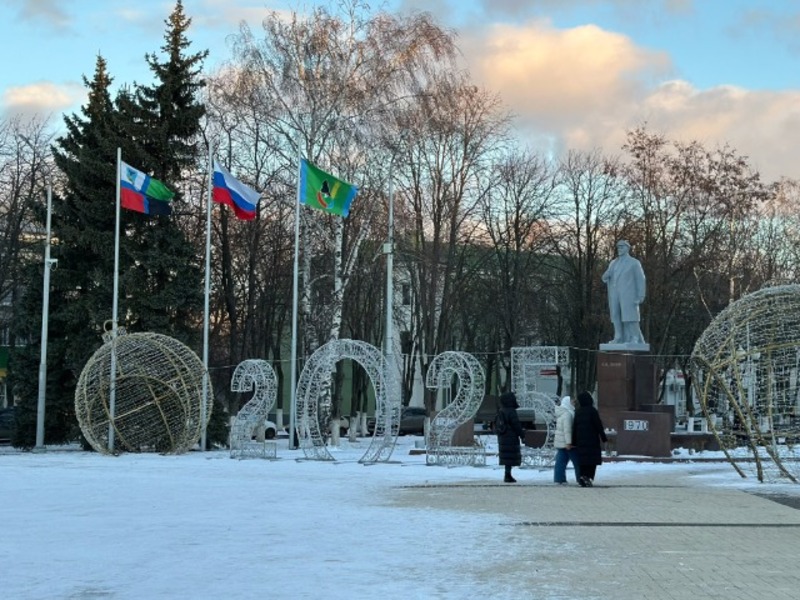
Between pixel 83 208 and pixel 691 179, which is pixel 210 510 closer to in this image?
pixel 83 208

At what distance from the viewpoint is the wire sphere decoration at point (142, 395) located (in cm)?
2992

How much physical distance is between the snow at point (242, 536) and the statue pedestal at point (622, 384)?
5.61m

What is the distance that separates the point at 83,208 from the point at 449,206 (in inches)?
684

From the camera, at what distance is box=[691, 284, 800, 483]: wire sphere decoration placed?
788 inches

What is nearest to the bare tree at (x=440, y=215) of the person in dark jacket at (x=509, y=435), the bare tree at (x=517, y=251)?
the bare tree at (x=517, y=251)

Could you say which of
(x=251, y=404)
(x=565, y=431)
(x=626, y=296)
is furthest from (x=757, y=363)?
(x=251, y=404)

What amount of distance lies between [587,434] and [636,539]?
22.3 feet

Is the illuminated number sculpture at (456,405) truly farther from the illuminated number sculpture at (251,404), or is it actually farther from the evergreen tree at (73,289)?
the evergreen tree at (73,289)

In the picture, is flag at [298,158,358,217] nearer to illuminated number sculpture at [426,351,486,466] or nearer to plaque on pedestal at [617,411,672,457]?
illuminated number sculpture at [426,351,486,466]

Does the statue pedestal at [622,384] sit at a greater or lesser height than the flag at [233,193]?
lesser

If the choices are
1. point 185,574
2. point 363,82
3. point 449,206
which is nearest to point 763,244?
point 449,206

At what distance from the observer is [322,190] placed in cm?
3080

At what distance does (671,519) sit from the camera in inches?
562

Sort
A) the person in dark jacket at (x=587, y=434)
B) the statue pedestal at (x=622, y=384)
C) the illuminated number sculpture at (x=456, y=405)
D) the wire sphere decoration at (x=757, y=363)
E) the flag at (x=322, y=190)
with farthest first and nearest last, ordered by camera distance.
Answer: the flag at (x=322, y=190) → the statue pedestal at (x=622, y=384) → the illuminated number sculpture at (x=456, y=405) → the wire sphere decoration at (x=757, y=363) → the person in dark jacket at (x=587, y=434)
